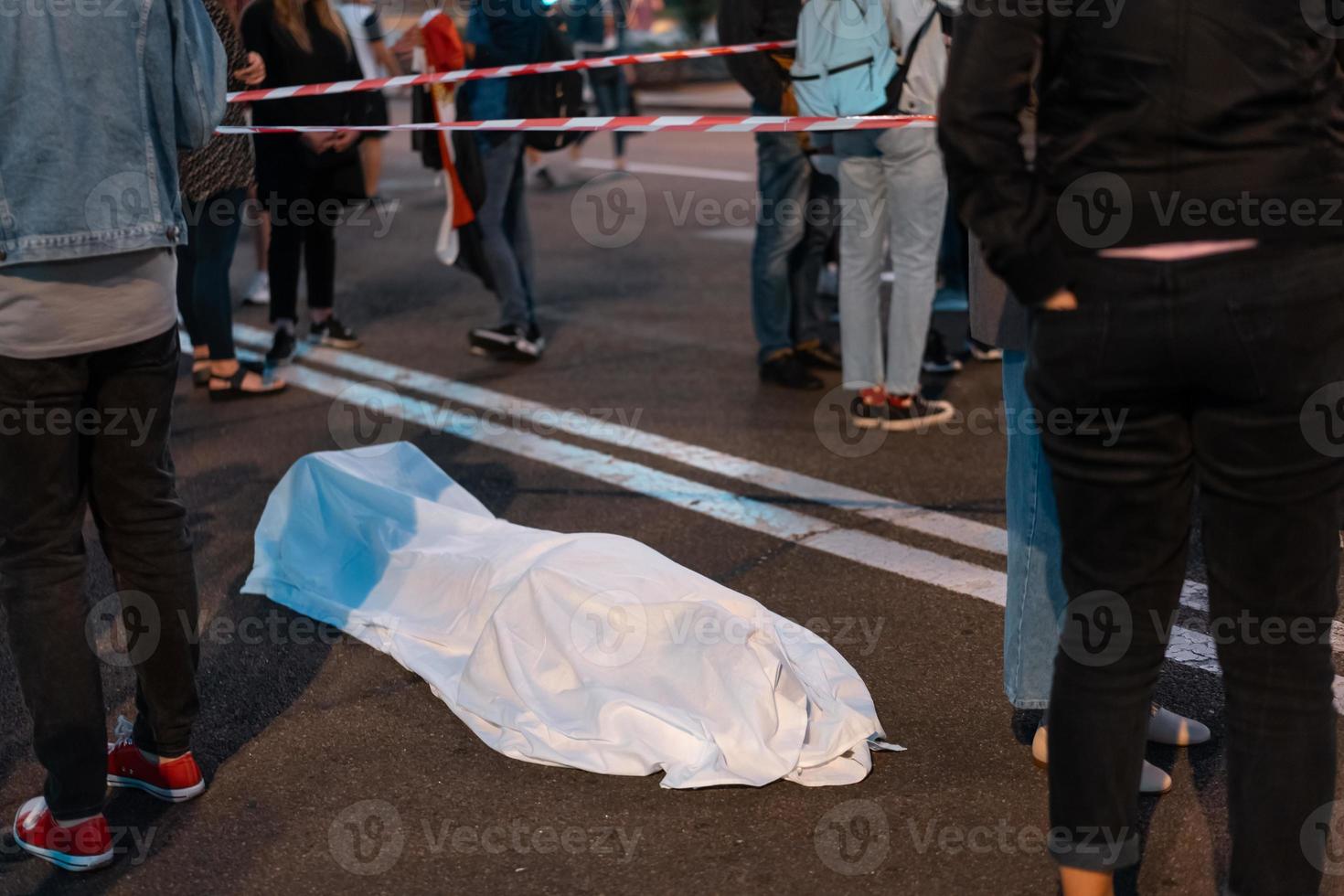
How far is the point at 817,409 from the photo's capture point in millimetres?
6227

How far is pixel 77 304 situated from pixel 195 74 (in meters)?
0.49

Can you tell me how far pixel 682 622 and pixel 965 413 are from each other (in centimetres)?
293

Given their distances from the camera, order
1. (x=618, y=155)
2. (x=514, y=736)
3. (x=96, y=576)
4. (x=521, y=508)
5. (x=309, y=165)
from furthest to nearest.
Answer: (x=618, y=155) < (x=309, y=165) < (x=521, y=508) < (x=96, y=576) < (x=514, y=736)

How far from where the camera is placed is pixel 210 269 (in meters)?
6.32

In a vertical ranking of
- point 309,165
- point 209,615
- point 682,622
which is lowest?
point 209,615

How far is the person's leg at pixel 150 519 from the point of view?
2.92 metres

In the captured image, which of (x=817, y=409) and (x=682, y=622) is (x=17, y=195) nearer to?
(x=682, y=622)

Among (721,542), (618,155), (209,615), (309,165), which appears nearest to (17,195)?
(209,615)

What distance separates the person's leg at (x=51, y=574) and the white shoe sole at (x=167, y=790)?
22cm

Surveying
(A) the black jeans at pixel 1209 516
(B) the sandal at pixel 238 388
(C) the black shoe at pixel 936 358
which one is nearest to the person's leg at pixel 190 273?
(B) the sandal at pixel 238 388

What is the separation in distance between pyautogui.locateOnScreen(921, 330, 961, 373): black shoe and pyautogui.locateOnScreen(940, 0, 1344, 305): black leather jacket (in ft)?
15.0

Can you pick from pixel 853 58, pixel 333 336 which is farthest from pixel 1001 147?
pixel 333 336

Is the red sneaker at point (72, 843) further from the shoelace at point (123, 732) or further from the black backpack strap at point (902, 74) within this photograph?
the black backpack strap at point (902, 74)

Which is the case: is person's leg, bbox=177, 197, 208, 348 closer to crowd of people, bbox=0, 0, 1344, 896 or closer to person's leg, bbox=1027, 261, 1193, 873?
crowd of people, bbox=0, 0, 1344, 896
